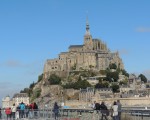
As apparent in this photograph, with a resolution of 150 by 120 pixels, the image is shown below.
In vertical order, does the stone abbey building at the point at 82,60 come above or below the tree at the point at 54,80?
above

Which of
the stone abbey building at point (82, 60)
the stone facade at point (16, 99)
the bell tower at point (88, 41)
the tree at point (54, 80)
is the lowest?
the stone facade at point (16, 99)

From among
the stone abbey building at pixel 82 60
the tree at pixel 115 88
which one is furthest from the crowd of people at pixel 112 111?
the stone abbey building at pixel 82 60

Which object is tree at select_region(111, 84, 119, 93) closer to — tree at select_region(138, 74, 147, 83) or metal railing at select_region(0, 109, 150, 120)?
tree at select_region(138, 74, 147, 83)

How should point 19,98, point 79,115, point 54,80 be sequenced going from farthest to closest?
point 19,98
point 54,80
point 79,115

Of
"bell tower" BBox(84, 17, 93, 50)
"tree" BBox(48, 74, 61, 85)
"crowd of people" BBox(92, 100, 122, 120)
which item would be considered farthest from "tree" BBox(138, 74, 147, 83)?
"crowd of people" BBox(92, 100, 122, 120)

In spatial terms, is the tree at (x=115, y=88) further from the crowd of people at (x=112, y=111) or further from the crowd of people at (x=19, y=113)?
the crowd of people at (x=112, y=111)

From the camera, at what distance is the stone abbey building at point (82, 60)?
449 ft

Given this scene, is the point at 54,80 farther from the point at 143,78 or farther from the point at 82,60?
the point at 143,78

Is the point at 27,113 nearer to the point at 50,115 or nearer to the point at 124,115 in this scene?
the point at 50,115

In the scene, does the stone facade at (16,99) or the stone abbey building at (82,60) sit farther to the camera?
the stone abbey building at (82,60)

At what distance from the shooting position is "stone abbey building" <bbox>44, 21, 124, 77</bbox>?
136875 millimetres

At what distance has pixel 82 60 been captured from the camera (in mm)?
138250

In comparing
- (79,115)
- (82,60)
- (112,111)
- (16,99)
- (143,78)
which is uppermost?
(82,60)

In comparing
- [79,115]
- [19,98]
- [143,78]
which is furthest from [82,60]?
[79,115]
